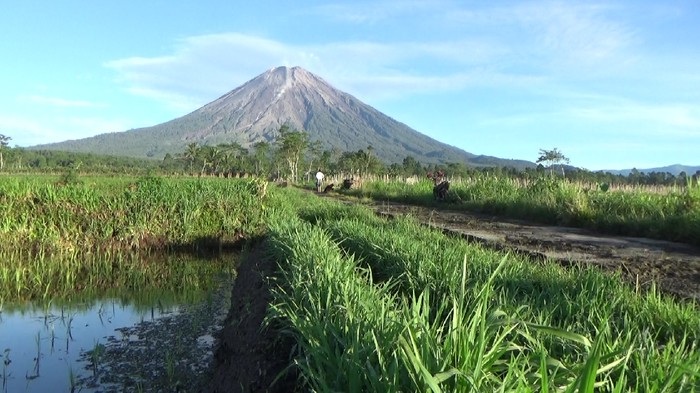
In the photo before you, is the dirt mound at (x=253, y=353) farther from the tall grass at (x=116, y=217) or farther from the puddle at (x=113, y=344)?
the tall grass at (x=116, y=217)

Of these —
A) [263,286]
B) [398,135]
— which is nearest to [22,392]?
[263,286]

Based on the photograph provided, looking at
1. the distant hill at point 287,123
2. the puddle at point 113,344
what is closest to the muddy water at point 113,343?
the puddle at point 113,344

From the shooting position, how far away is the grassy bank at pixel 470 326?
4.67ft

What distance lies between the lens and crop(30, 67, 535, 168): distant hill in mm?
139625

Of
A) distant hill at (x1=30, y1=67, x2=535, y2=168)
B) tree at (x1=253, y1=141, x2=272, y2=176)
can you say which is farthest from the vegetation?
distant hill at (x1=30, y1=67, x2=535, y2=168)

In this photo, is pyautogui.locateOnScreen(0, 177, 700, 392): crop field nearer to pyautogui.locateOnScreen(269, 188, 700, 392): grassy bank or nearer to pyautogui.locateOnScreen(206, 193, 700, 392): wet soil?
pyautogui.locateOnScreen(269, 188, 700, 392): grassy bank

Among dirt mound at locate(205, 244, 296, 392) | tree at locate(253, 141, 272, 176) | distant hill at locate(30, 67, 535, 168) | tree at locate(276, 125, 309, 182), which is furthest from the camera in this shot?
distant hill at locate(30, 67, 535, 168)

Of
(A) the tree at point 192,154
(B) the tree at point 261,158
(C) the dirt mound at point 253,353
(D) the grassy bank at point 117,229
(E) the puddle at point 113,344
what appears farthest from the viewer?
(A) the tree at point 192,154

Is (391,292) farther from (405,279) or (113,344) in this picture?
(113,344)

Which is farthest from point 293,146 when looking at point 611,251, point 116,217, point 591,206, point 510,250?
point 510,250

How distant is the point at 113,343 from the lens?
5.11m

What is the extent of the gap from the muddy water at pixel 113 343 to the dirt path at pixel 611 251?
11.0 ft

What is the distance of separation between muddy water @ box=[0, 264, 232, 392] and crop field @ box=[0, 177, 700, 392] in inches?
23.4

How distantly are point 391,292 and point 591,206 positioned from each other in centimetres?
716
